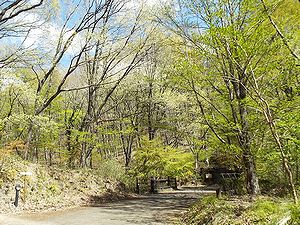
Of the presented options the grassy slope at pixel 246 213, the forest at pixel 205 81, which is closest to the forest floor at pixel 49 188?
the forest at pixel 205 81

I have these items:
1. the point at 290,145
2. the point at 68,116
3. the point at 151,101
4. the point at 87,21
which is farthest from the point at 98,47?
the point at 290,145

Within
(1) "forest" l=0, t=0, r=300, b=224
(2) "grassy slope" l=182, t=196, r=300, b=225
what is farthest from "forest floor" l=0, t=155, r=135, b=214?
(2) "grassy slope" l=182, t=196, r=300, b=225

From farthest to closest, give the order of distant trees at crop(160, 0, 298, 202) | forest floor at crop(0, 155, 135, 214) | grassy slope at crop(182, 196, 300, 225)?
forest floor at crop(0, 155, 135, 214) → distant trees at crop(160, 0, 298, 202) → grassy slope at crop(182, 196, 300, 225)

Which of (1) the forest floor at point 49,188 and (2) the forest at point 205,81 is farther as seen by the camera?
(1) the forest floor at point 49,188

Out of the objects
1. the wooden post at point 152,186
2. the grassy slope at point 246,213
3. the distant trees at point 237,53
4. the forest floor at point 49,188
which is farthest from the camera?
the wooden post at point 152,186

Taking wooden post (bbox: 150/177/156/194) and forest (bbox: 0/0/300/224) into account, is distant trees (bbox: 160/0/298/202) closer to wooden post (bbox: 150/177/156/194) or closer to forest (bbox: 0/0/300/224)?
forest (bbox: 0/0/300/224)

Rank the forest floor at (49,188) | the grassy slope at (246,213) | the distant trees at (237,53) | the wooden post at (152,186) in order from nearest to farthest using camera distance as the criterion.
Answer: the grassy slope at (246,213)
the distant trees at (237,53)
the forest floor at (49,188)
the wooden post at (152,186)

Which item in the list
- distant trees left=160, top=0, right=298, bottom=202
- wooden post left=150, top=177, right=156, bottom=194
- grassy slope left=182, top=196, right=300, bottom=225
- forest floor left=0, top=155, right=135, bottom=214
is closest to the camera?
grassy slope left=182, top=196, right=300, bottom=225

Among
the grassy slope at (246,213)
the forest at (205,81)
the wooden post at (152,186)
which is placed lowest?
the wooden post at (152,186)

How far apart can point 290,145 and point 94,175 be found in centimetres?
1296

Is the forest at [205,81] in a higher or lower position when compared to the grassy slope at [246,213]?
higher

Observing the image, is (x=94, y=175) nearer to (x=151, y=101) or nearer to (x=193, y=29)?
(x=151, y=101)

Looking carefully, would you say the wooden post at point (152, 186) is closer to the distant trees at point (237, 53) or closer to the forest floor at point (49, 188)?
the forest floor at point (49, 188)

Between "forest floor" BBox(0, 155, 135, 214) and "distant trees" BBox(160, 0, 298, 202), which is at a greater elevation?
"distant trees" BBox(160, 0, 298, 202)
